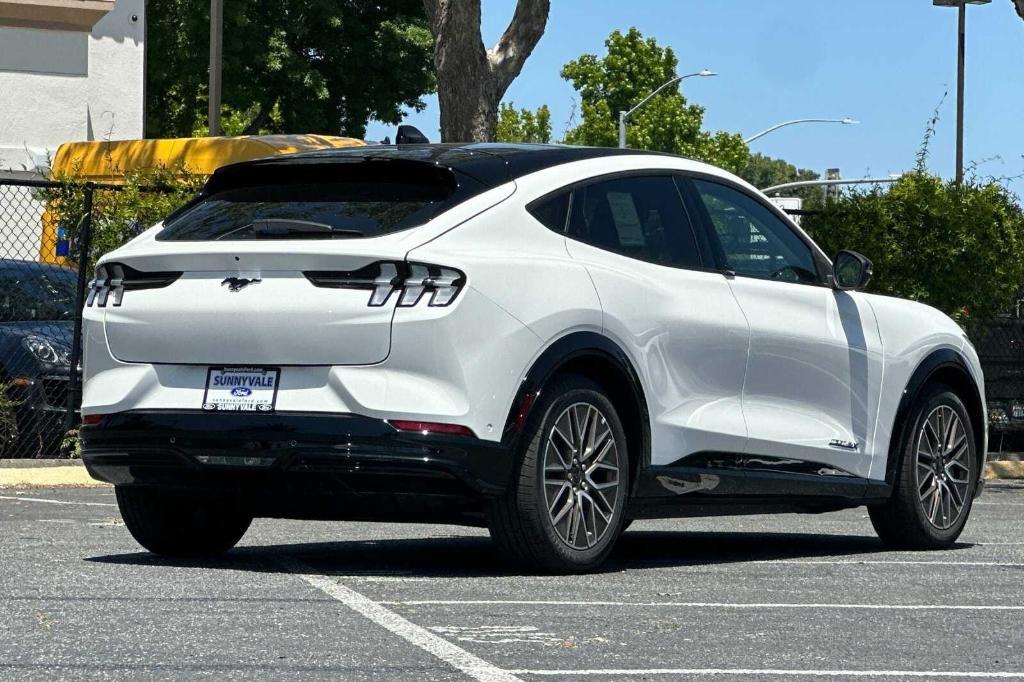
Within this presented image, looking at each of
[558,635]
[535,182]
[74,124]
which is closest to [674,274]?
[535,182]

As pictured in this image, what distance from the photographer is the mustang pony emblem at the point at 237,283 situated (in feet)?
24.3

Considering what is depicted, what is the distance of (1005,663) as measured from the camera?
584cm

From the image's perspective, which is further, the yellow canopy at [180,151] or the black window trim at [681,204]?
the yellow canopy at [180,151]

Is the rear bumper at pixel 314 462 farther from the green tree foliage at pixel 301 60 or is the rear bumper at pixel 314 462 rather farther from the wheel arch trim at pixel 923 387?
the green tree foliage at pixel 301 60

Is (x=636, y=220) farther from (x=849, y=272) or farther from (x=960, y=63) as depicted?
(x=960, y=63)

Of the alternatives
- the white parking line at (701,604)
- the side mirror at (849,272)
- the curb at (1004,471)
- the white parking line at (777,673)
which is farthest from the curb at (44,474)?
the white parking line at (777,673)

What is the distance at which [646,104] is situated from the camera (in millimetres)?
73250

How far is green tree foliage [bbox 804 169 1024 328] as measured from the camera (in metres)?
16.3

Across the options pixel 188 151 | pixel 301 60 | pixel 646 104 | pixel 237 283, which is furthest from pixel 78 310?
pixel 646 104

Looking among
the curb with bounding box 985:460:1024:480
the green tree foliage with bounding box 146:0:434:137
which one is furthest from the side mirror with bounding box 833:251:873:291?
the green tree foliage with bounding box 146:0:434:137

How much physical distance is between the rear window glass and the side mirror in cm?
240

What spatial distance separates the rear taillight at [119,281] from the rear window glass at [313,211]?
0.21 m

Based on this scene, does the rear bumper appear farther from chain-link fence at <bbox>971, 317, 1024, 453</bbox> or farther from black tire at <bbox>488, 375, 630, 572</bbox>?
chain-link fence at <bbox>971, 317, 1024, 453</bbox>

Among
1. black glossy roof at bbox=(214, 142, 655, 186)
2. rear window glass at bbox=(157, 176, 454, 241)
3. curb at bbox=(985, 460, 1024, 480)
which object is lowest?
curb at bbox=(985, 460, 1024, 480)
